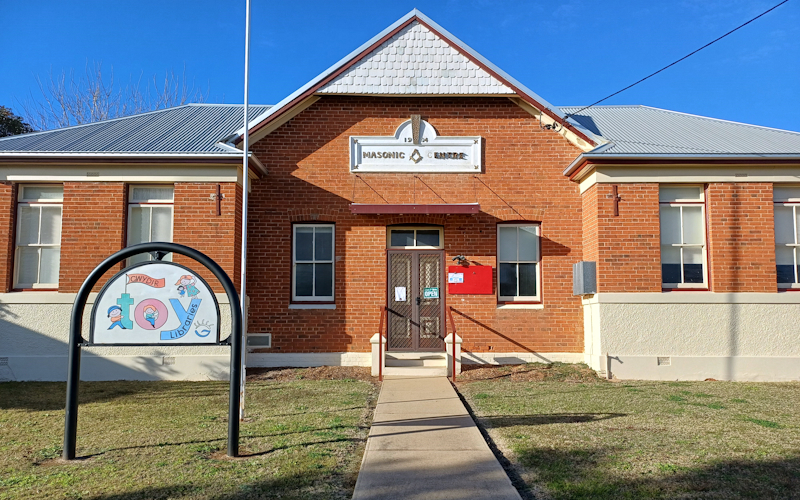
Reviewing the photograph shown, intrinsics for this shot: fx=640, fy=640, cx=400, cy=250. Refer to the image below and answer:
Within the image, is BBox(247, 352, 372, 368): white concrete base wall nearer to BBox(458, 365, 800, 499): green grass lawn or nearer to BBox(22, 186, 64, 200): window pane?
BBox(458, 365, 800, 499): green grass lawn

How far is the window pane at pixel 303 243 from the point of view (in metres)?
13.4

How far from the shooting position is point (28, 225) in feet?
41.1

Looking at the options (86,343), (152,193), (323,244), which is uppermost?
(152,193)

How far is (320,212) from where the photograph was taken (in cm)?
1326

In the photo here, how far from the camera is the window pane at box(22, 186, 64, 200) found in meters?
12.6

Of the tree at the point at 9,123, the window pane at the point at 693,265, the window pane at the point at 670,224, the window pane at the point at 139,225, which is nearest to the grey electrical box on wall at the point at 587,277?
the window pane at the point at 670,224

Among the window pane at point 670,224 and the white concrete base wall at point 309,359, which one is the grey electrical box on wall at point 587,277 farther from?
the white concrete base wall at point 309,359

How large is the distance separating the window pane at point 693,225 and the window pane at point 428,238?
488 centimetres

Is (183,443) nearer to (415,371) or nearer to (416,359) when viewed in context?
(415,371)

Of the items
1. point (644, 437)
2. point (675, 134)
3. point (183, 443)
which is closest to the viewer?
point (183, 443)

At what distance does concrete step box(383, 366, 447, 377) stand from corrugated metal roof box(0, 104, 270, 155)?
5077 mm

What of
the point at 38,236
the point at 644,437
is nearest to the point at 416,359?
the point at 644,437

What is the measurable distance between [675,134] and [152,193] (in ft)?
36.1

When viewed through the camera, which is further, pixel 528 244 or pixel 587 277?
pixel 528 244
